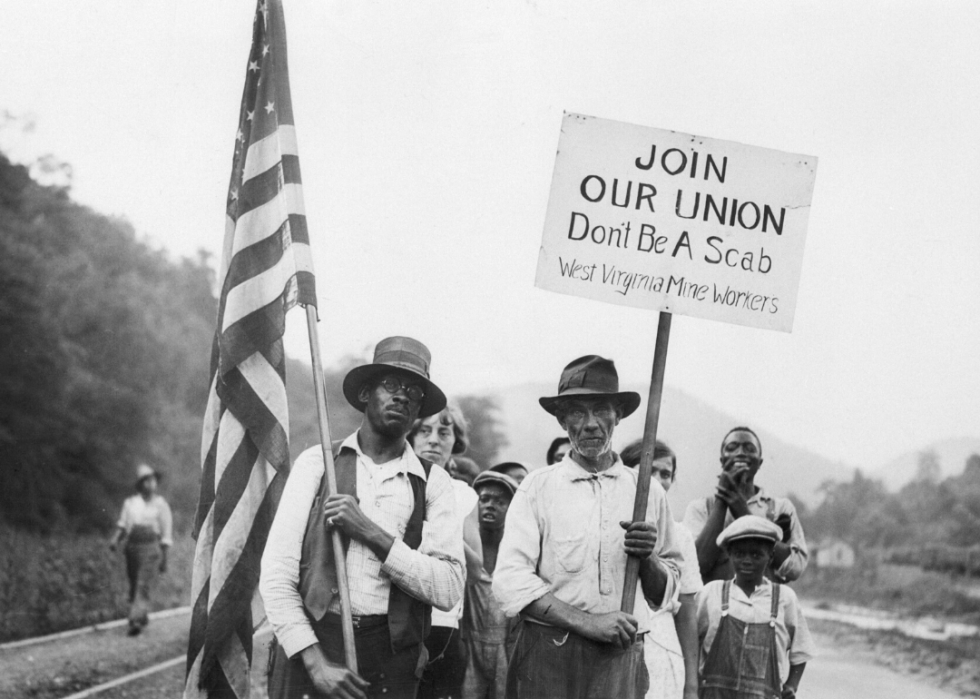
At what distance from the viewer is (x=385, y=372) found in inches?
166

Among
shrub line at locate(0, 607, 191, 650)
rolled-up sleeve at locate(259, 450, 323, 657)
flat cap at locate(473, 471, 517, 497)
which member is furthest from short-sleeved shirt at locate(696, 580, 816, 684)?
shrub line at locate(0, 607, 191, 650)

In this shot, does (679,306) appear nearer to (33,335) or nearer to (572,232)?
(572,232)

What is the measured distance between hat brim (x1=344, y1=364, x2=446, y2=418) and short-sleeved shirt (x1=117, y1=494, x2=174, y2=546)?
8967mm

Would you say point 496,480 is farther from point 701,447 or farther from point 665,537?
point 701,447

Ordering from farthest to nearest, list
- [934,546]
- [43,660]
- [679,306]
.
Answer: [934,546] < [43,660] < [679,306]

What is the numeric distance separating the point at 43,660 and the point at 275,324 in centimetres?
706

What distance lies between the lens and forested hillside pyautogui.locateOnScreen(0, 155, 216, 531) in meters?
15.4

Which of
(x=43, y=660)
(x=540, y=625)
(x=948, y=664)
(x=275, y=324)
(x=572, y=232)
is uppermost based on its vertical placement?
(x=572, y=232)

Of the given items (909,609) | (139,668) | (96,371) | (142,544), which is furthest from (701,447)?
(96,371)

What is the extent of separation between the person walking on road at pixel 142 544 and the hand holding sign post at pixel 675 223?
9399mm

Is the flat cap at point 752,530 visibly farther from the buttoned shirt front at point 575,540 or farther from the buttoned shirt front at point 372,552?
the buttoned shirt front at point 372,552

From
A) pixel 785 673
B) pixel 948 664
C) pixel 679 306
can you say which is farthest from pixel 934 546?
pixel 679 306

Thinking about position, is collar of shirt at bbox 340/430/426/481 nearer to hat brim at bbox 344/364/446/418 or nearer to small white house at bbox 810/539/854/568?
hat brim at bbox 344/364/446/418

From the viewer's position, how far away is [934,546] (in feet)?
46.7
